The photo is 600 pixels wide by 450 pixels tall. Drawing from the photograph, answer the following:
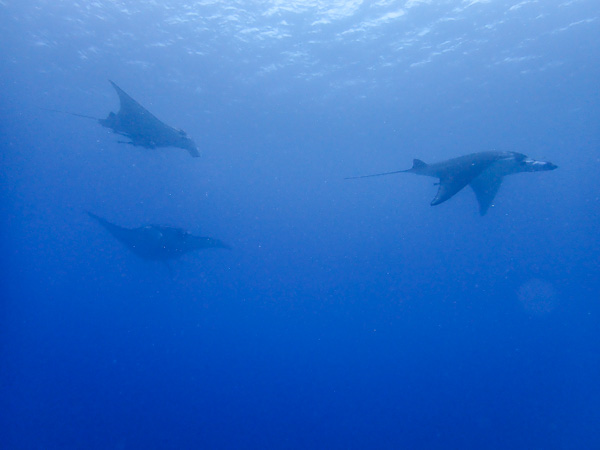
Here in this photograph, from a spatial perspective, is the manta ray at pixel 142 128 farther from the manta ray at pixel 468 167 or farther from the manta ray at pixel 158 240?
the manta ray at pixel 468 167

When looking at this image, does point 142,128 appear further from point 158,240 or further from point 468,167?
point 468,167

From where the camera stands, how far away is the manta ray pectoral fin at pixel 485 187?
9.66 metres

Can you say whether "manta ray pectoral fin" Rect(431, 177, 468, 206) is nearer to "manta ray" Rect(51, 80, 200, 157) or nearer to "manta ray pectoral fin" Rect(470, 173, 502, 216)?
"manta ray pectoral fin" Rect(470, 173, 502, 216)

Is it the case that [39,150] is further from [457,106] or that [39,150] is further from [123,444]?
[457,106]

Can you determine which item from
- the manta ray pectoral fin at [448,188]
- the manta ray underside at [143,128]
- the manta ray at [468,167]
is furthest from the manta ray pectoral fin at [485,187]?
the manta ray underside at [143,128]

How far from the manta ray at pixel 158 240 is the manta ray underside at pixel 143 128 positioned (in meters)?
2.79

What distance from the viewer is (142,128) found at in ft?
36.4

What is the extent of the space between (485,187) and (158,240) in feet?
35.7

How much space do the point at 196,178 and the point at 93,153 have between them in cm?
1639

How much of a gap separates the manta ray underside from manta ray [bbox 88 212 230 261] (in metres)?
2.79

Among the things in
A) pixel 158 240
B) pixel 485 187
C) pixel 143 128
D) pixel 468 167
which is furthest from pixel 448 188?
pixel 158 240

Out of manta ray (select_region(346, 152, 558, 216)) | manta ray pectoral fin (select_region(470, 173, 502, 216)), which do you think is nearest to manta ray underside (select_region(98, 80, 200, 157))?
manta ray (select_region(346, 152, 558, 216))

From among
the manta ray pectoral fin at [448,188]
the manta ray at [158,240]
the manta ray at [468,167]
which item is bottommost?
the manta ray at [158,240]

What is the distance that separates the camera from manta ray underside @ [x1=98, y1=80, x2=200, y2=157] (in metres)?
10.3
